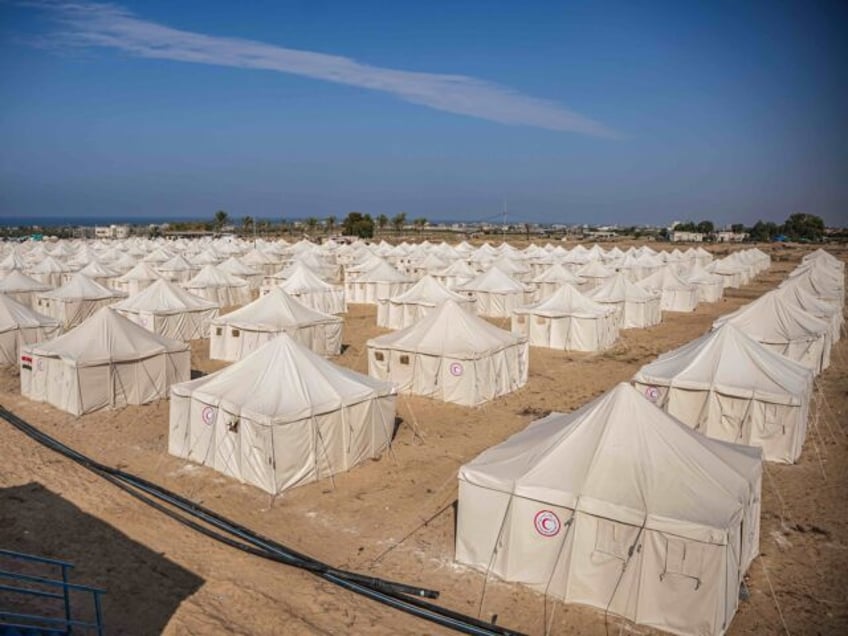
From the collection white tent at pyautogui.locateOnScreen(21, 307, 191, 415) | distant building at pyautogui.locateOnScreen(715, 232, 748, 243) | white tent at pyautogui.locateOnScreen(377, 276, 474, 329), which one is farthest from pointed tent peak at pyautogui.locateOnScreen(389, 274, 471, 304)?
distant building at pyautogui.locateOnScreen(715, 232, 748, 243)

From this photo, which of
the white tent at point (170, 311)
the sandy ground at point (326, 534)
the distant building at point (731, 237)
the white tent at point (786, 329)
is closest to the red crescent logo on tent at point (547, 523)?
the sandy ground at point (326, 534)

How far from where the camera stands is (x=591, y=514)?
9.97 meters

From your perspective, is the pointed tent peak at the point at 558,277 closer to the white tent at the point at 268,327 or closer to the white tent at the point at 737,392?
the white tent at the point at 268,327

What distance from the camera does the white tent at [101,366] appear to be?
1908cm

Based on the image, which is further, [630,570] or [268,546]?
[268,546]

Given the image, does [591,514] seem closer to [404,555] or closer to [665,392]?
[404,555]

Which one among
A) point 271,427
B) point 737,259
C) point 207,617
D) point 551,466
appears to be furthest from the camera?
point 737,259

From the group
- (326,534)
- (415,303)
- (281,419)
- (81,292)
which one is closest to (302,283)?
(415,303)

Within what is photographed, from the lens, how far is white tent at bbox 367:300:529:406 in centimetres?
2091

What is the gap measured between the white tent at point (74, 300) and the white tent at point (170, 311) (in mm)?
4202

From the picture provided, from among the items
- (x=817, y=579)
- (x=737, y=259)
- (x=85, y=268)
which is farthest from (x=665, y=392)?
(x=737, y=259)

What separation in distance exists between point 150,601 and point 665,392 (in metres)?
13.0

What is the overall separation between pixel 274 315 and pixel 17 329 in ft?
30.7

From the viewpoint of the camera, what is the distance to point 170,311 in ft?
95.7
